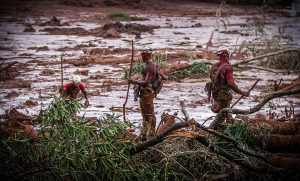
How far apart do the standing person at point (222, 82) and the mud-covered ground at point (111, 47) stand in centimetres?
→ 73

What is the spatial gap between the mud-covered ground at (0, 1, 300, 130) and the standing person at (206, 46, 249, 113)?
2.38ft

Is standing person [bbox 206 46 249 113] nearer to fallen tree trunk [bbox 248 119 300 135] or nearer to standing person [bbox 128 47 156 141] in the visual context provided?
standing person [bbox 128 47 156 141]

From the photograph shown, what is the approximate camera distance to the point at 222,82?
7852 millimetres

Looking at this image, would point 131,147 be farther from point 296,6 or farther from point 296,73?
point 296,6

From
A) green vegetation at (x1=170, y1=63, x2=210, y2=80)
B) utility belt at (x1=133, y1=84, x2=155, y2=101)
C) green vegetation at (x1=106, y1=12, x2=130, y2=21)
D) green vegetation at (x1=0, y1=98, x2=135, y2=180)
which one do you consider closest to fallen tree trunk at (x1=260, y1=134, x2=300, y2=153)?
green vegetation at (x1=0, y1=98, x2=135, y2=180)

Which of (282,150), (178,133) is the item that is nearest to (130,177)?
(178,133)

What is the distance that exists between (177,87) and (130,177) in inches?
342

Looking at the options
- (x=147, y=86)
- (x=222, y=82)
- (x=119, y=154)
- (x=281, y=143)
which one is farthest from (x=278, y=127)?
(x=147, y=86)

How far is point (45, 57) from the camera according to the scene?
64.1 feet

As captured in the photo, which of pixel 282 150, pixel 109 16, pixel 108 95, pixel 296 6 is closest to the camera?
pixel 282 150

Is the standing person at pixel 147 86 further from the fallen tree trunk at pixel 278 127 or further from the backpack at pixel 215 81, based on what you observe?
the fallen tree trunk at pixel 278 127

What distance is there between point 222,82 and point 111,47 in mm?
14454

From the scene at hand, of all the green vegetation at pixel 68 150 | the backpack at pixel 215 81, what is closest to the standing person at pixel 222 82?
the backpack at pixel 215 81

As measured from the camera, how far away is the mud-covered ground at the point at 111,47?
12492mm
